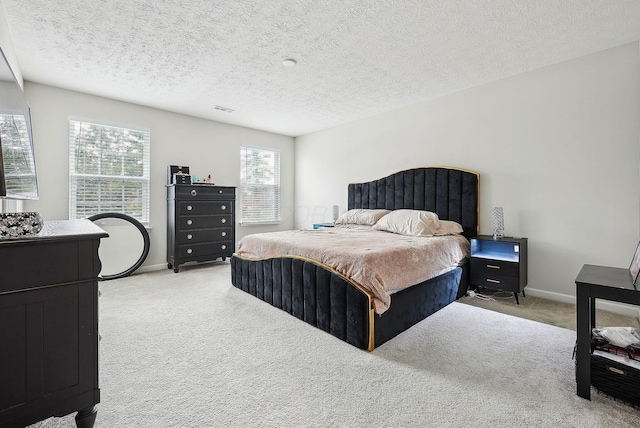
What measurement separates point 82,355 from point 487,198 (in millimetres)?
4027

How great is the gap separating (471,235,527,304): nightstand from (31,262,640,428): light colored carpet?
47 cm

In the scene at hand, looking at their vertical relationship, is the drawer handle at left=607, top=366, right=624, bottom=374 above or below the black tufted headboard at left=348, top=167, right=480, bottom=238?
below

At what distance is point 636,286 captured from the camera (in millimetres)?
1479

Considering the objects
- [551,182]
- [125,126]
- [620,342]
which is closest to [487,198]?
[551,182]

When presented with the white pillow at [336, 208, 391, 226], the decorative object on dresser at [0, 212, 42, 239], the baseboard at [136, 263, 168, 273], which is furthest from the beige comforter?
the baseboard at [136, 263, 168, 273]

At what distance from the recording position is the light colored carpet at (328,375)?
145 centimetres

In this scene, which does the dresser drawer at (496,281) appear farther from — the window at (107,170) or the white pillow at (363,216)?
the window at (107,170)

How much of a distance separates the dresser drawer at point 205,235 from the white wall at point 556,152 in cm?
323

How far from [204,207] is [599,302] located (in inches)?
198

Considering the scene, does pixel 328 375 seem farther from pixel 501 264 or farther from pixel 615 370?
pixel 501 264

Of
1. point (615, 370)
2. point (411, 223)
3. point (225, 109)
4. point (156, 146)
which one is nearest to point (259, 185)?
point (225, 109)

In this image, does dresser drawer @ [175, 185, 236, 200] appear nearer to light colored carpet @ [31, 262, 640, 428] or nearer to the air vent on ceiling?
the air vent on ceiling

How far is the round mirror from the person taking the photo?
4043mm

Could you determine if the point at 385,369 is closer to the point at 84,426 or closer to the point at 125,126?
the point at 84,426
